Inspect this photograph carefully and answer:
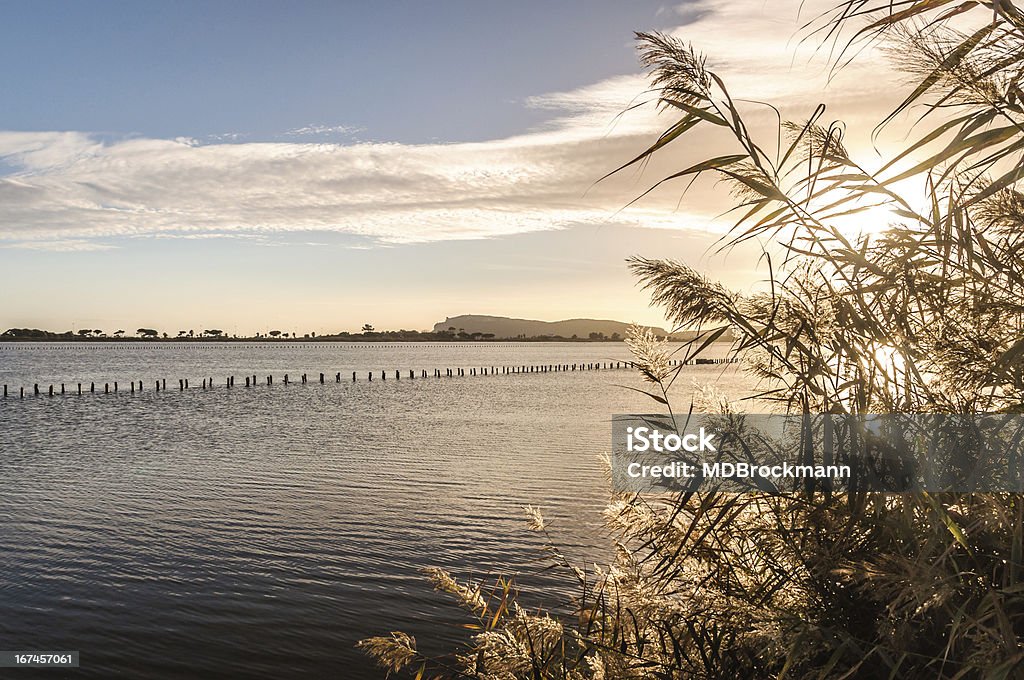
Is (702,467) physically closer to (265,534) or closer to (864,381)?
(864,381)

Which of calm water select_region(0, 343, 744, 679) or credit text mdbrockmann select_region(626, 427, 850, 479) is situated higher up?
credit text mdbrockmann select_region(626, 427, 850, 479)

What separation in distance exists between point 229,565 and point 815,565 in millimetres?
12786

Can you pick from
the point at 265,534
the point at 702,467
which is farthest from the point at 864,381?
the point at 265,534

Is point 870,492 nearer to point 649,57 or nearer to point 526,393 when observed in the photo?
point 649,57

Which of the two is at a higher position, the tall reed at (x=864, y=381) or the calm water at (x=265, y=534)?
the tall reed at (x=864, y=381)

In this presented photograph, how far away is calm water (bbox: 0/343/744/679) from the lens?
34.9 ft

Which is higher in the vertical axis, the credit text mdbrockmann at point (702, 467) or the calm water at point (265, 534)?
the credit text mdbrockmann at point (702, 467)

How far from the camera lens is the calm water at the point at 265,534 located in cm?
1063

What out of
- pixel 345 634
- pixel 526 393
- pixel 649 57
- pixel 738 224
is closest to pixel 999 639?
pixel 738 224

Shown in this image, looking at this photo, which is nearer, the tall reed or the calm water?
the tall reed

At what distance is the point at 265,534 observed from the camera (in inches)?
633

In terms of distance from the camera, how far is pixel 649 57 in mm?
3006

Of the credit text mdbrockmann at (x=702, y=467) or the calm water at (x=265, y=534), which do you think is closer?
the credit text mdbrockmann at (x=702, y=467)

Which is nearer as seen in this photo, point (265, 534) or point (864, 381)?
point (864, 381)
